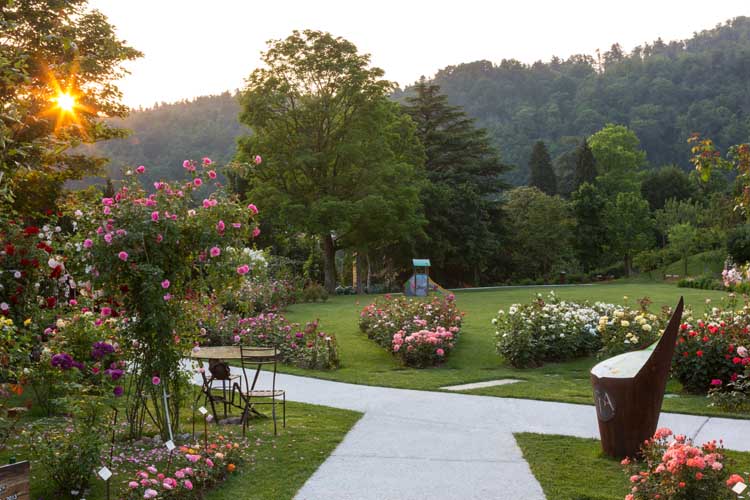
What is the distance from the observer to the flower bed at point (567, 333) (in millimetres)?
11414

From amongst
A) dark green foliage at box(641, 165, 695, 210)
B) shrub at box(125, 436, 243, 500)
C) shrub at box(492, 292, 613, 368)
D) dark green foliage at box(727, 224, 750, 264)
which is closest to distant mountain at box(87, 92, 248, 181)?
dark green foliage at box(727, 224, 750, 264)

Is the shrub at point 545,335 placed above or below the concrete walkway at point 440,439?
above

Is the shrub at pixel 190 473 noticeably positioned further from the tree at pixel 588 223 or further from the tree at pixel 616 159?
the tree at pixel 616 159

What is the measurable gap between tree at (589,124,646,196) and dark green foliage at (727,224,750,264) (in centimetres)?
2231

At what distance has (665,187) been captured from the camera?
57812 millimetres

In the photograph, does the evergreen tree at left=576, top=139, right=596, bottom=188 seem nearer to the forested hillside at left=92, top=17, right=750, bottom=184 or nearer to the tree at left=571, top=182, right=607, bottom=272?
the tree at left=571, top=182, right=607, bottom=272

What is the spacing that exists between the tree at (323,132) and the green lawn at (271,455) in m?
23.5

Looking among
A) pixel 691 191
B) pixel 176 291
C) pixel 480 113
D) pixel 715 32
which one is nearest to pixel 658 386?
pixel 176 291

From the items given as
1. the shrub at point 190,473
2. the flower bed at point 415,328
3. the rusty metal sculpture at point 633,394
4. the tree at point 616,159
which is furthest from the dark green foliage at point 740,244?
the shrub at point 190,473

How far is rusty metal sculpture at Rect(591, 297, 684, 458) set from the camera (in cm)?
573

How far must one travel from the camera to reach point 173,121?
54875 millimetres

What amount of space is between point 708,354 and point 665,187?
53291mm

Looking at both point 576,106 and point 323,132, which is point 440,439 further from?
point 576,106

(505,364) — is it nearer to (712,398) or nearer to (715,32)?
(712,398)
